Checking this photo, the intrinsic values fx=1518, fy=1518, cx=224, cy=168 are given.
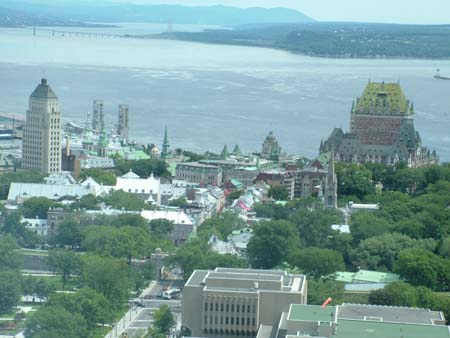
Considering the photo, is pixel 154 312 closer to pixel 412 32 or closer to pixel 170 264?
pixel 170 264

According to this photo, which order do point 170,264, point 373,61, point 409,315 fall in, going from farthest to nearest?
point 373,61 < point 170,264 < point 409,315

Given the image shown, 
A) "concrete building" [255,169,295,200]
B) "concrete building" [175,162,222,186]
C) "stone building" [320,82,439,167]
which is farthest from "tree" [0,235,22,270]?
"stone building" [320,82,439,167]

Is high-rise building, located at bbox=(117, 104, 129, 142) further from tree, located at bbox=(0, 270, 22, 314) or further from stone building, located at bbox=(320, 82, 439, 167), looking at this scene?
tree, located at bbox=(0, 270, 22, 314)

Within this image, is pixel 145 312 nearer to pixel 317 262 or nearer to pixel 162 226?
pixel 317 262

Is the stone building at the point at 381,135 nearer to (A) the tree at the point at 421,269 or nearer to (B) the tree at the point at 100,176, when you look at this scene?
(B) the tree at the point at 100,176

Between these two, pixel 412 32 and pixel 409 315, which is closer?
pixel 409 315

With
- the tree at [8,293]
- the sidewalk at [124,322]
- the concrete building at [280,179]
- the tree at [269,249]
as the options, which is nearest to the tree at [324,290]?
the tree at [269,249]

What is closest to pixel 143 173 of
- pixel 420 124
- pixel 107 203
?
pixel 107 203
